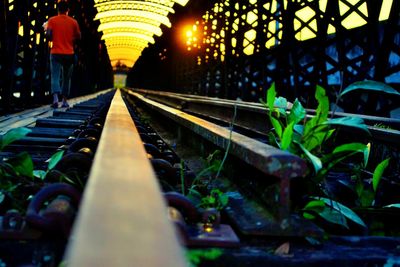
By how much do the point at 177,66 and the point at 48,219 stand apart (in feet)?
95.8

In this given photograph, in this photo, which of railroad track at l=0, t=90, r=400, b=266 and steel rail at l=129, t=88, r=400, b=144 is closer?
railroad track at l=0, t=90, r=400, b=266

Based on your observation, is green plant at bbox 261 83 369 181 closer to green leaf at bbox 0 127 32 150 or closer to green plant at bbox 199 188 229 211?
green plant at bbox 199 188 229 211

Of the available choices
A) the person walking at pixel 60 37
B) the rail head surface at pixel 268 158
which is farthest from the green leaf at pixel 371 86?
the person walking at pixel 60 37

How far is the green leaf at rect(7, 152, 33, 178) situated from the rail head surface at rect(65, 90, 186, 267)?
116cm

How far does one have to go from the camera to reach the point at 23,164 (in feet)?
6.50

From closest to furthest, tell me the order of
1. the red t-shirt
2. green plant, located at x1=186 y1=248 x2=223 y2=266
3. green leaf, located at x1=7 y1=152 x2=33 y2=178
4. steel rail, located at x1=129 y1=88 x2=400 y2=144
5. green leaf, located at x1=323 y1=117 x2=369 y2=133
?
green plant, located at x1=186 y1=248 x2=223 y2=266, green leaf, located at x1=7 y1=152 x2=33 y2=178, green leaf, located at x1=323 y1=117 x2=369 y2=133, steel rail, located at x1=129 y1=88 x2=400 y2=144, the red t-shirt

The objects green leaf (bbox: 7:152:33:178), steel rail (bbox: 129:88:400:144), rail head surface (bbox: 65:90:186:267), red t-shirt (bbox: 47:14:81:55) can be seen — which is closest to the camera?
rail head surface (bbox: 65:90:186:267)

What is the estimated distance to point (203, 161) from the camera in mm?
3305

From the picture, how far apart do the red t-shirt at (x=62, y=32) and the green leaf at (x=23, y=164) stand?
695 cm

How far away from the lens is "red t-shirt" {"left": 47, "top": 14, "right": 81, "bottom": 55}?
8477mm

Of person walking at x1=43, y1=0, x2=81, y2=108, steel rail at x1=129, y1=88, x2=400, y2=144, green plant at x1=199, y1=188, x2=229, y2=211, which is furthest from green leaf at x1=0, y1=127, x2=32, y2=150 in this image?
person walking at x1=43, y1=0, x2=81, y2=108

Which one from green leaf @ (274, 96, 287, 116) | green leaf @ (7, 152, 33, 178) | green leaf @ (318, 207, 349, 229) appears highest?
green leaf @ (274, 96, 287, 116)

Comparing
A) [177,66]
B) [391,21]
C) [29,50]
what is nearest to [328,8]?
[391,21]

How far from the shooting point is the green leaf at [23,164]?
1.97 m
